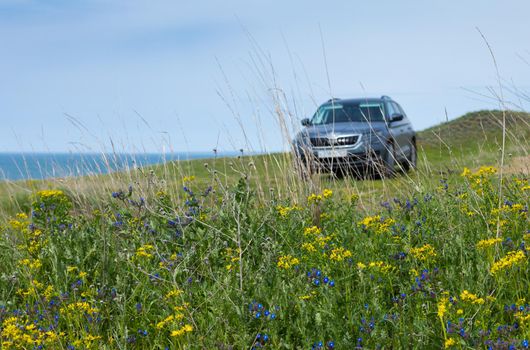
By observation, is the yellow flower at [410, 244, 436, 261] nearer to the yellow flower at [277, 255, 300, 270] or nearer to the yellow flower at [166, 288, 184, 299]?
the yellow flower at [277, 255, 300, 270]

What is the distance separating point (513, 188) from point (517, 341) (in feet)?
9.92

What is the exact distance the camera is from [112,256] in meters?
4.94

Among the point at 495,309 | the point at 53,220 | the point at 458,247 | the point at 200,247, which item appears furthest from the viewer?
the point at 53,220

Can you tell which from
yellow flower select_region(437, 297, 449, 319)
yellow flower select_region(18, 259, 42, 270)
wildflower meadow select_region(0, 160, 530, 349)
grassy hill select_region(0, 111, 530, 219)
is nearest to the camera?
yellow flower select_region(437, 297, 449, 319)

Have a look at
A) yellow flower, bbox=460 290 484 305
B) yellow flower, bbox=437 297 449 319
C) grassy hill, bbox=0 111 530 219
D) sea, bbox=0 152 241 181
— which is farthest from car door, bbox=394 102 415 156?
yellow flower, bbox=437 297 449 319

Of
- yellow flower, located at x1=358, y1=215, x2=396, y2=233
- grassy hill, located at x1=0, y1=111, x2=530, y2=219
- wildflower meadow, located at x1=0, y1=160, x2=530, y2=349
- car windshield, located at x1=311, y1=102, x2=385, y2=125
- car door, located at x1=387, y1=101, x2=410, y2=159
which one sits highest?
car windshield, located at x1=311, y1=102, x2=385, y2=125

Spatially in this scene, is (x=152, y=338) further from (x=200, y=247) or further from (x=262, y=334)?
(x=200, y=247)

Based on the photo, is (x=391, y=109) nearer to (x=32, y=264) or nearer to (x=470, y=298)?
(x=32, y=264)

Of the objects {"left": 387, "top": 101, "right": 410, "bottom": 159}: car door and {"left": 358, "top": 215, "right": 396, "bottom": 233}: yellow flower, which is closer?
{"left": 358, "top": 215, "right": 396, "bottom": 233}: yellow flower

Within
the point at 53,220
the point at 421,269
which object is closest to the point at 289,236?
the point at 421,269

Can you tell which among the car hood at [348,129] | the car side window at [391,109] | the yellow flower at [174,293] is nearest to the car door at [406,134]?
the car side window at [391,109]

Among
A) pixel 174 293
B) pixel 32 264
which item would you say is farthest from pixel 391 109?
pixel 174 293

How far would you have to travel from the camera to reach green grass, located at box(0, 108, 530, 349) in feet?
11.2

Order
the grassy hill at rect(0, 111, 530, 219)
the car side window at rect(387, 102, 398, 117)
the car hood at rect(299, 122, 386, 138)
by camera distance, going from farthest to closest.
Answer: the car side window at rect(387, 102, 398, 117)
the car hood at rect(299, 122, 386, 138)
the grassy hill at rect(0, 111, 530, 219)
